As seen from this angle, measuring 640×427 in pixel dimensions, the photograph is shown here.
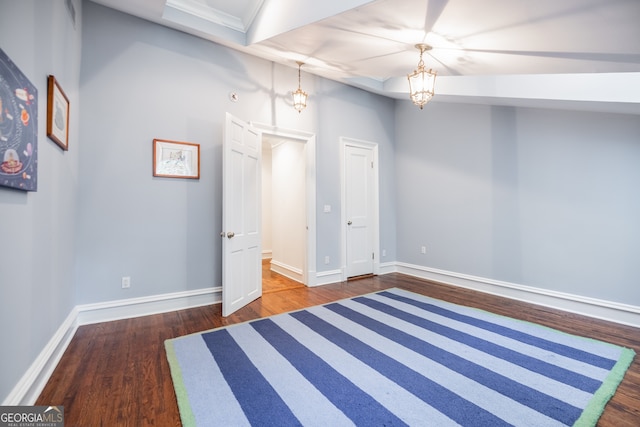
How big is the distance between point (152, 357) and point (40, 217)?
1.25m

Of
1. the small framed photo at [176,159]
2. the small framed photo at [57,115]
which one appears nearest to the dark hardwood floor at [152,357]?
the small framed photo at [176,159]

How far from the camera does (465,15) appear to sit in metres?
2.06

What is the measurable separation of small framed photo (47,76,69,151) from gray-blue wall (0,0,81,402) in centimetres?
4

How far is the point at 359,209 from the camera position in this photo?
4836 mm

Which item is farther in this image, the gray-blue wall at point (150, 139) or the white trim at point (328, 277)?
the white trim at point (328, 277)

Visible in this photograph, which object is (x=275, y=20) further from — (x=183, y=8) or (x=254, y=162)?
(x=254, y=162)

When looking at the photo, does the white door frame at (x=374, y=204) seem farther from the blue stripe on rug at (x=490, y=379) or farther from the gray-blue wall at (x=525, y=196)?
the blue stripe on rug at (x=490, y=379)

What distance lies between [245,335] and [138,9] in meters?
3.34

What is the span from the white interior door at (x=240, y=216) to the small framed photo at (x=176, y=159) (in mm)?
505

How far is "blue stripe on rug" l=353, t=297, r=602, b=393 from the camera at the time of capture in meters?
1.92

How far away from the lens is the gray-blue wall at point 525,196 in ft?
9.82

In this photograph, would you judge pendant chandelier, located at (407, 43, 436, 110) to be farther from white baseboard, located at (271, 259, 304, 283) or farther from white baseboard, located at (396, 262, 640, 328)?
white baseboard, located at (271, 259, 304, 283)

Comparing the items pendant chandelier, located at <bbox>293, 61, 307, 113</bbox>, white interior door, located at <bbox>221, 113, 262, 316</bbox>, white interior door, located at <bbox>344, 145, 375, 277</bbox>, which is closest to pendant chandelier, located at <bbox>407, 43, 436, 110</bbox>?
pendant chandelier, located at <bbox>293, 61, 307, 113</bbox>

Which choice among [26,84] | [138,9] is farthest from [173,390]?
[138,9]
